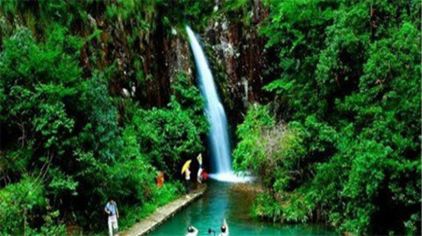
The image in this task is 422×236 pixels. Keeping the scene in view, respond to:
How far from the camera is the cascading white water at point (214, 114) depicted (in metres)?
26.9

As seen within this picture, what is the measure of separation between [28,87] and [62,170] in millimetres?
2234

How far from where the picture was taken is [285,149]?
18891 mm

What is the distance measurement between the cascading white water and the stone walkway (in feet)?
12.2

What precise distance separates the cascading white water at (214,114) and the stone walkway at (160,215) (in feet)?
12.2

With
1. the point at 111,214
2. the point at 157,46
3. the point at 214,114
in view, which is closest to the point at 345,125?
the point at 111,214

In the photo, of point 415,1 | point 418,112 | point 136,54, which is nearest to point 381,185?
point 418,112

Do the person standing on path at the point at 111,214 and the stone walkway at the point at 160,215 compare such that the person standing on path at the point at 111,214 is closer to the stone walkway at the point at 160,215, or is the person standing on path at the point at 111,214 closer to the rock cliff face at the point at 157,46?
the stone walkway at the point at 160,215

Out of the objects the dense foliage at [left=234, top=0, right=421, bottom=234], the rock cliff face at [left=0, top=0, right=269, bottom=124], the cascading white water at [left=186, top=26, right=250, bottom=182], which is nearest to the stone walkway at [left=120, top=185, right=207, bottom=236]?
the dense foliage at [left=234, top=0, right=421, bottom=234]

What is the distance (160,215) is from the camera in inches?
774

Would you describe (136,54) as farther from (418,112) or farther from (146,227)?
(418,112)

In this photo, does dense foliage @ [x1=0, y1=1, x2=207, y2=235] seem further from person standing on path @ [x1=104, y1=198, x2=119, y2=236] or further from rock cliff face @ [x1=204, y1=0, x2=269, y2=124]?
rock cliff face @ [x1=204, y1=0, x2=269, y2=124]

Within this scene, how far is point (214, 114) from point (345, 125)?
346 inches

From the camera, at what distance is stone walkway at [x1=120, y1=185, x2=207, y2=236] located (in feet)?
59.1

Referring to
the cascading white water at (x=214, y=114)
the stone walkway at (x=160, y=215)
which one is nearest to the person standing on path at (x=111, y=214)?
the stone walkway at (x=160, y=215)
